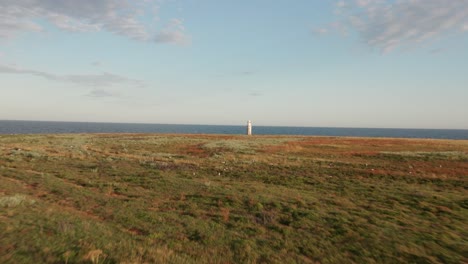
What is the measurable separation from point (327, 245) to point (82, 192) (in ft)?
44.4

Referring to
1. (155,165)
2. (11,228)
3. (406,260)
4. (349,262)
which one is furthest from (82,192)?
(406,260)

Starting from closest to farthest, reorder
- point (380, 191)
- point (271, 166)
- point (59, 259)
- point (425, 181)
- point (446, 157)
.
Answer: point (59, 259) < point (380, 191) < point (425, 181) < point (271, 166) < point (446, 157)

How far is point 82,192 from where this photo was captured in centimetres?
1694

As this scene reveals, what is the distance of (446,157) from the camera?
41500 mm

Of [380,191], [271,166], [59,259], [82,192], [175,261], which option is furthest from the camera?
[271,166]

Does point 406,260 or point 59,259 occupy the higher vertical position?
point 59,259

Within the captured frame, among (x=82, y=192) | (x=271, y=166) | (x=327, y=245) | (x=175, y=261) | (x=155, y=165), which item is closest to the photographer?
(x=175, y=261)

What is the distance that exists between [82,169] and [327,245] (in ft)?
72.4

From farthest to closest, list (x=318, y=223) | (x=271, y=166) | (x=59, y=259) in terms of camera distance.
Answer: (x=271, y=166), (x=318, y=223), (x=59, y=259)

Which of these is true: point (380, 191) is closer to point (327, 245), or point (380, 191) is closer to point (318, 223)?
point (318, 223)

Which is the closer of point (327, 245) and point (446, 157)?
point (327, 245)

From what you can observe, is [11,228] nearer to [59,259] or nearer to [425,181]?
[59,259]

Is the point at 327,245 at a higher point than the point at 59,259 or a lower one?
lower

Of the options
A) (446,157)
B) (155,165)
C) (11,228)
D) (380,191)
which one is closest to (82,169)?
(155,165)
